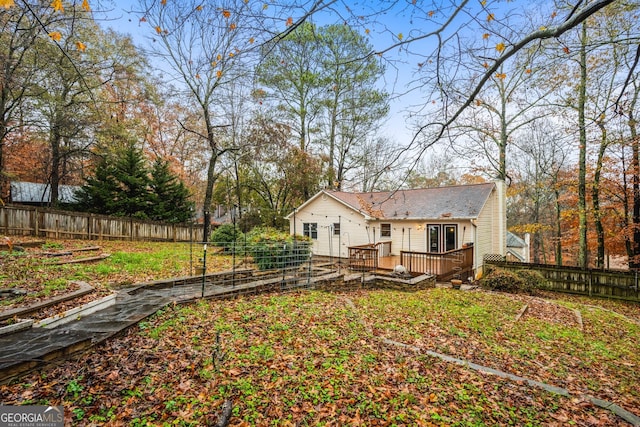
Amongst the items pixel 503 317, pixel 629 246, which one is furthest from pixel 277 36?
pixel 629 246

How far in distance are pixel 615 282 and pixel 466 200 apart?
631 centimetres

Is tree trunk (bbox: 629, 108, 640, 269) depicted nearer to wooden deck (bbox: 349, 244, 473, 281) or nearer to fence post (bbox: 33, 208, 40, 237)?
wooden deck (bbox: 349, 244, 473, 281)

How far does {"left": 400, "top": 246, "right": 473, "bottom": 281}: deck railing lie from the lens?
37.5 ft

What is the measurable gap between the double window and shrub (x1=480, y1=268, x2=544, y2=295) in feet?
7.66

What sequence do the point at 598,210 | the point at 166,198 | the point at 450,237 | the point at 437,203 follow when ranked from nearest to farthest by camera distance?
the point at 598,210 → the point at 450,237 → the point at 437,203 → the point at 166,198

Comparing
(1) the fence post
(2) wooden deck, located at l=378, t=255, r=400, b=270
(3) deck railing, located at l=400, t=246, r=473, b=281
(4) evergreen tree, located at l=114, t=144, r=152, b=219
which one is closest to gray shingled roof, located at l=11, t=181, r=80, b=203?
(4) evergreen tree, located at l=114, t=144, r=152, b=219

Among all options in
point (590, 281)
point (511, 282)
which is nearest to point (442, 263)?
point (511, 282)

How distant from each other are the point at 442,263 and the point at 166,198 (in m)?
17.9

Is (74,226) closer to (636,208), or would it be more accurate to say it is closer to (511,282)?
(511,282)

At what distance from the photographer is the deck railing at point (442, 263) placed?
11.4 m

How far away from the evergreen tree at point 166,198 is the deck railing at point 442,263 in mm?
15686

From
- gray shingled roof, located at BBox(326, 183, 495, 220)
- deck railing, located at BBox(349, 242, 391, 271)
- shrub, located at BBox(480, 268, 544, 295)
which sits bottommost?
Result: shrub, located at BBox(480, 268, 544, 295)

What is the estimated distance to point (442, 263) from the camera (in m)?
11.5

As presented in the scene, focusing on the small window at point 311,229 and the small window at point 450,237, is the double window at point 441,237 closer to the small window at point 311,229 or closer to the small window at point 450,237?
the small window at point 450,237
